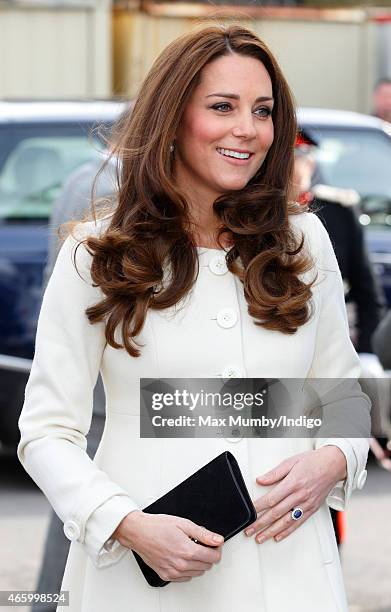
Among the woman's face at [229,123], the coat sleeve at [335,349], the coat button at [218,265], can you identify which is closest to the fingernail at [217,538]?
the coat sleeve at [335,349]

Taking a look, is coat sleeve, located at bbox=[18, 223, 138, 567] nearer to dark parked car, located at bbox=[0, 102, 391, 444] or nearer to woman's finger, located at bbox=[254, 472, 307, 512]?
woman's finger, located at bbox=[254, 472, 307, 512]

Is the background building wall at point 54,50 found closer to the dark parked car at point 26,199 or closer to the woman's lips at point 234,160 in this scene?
the dark parked car at point 26,199

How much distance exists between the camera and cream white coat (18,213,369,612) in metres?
A: 2.83

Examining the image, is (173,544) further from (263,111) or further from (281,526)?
(263,111)

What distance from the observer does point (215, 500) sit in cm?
272

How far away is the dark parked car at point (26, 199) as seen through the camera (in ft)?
24.3

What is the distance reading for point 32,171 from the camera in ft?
25.1

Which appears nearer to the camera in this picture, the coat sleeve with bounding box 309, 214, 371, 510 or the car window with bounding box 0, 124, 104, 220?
the coat sleeve with bounding box 309, 214, 371, 510

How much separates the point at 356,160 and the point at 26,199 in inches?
73.9

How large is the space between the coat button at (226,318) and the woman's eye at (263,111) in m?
0.40

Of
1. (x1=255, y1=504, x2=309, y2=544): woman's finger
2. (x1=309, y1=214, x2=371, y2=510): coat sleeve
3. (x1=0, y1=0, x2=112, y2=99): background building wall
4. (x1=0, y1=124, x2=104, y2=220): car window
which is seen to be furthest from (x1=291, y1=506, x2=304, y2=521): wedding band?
(x1=0, y1=0, x2=112, y2=99): background building wall

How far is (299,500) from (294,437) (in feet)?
0.48

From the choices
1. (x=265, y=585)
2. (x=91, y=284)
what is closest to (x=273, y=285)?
(x=91, y=284)

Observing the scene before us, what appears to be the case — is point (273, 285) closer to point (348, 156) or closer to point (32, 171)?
point (32, 171)
